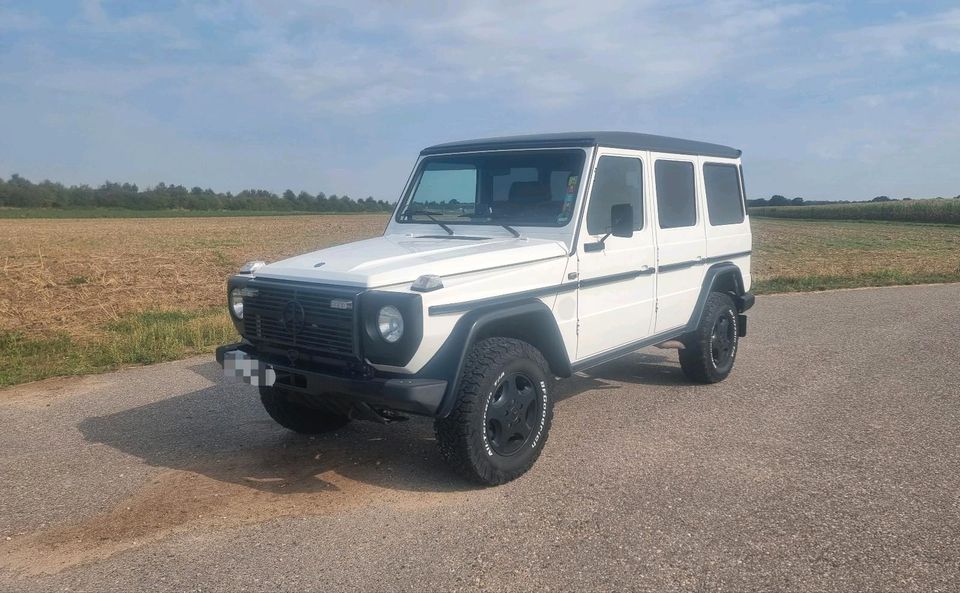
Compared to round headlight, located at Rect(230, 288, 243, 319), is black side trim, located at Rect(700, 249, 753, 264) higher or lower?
higher

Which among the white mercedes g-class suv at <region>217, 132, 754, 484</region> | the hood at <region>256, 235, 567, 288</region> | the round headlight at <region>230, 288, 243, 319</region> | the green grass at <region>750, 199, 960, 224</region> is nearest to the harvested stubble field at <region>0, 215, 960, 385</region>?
the round headlight at <region>230, 288, 243, 319</region>

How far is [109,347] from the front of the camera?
869 centimetres

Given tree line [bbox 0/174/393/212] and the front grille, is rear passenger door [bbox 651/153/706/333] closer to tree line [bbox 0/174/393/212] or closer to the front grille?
the front grille

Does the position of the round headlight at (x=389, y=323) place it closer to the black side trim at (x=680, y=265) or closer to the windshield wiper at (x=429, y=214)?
the windshield wiper at (x=429, y=214)

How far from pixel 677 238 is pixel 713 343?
1264 millimetres

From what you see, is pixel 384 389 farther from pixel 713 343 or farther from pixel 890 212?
pixel 890 212

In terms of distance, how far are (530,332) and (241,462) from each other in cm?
212

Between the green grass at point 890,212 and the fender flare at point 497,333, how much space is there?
60245 mm

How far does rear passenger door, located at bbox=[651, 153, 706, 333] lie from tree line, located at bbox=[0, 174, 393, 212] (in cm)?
6801

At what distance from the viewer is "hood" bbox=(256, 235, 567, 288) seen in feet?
14.1

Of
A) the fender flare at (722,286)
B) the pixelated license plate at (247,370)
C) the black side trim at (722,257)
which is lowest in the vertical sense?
the pixelated license plate at (247,370)

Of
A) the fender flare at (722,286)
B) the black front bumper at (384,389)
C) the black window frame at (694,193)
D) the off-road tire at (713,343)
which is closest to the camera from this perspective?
the black front bumper at (384,389)

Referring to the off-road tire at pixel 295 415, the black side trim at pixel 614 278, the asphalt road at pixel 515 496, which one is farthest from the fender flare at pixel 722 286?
the off-road tire at pixel 295 415

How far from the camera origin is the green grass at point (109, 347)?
799cm
